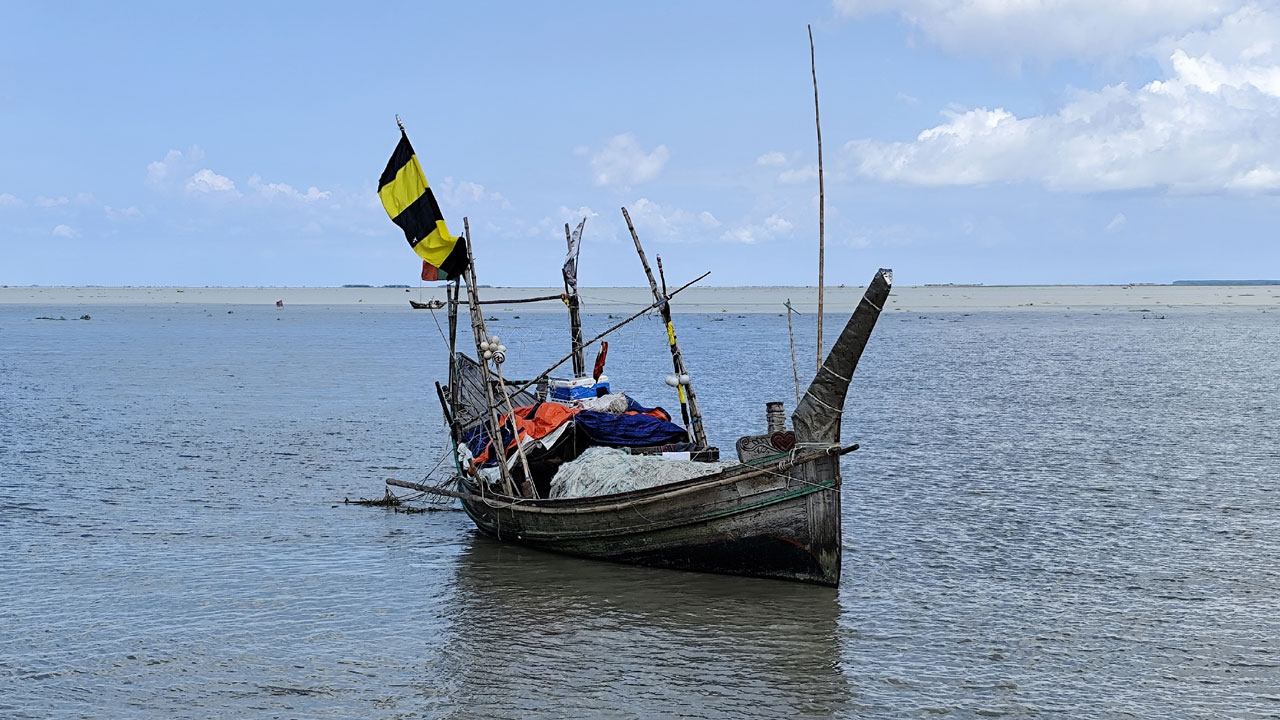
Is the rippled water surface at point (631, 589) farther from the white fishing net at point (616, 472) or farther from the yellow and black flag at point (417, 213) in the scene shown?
the yellow and black flag at point (417, 213)

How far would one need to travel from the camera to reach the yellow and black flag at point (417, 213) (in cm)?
1688

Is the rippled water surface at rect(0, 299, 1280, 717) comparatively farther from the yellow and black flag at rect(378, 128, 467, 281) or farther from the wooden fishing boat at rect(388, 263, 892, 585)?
the yellow and black flag at rect(378, 128, 467, 281)

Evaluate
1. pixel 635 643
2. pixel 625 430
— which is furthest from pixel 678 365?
pixel 635 643

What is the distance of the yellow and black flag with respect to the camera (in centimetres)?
1688

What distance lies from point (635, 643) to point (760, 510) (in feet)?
8.05

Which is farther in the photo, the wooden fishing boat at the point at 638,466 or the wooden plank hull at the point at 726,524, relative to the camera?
the wooden plank hull at the point at 726,524

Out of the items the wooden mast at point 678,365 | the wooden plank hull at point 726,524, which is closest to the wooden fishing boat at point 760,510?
the wooden plank hull at point 726,524

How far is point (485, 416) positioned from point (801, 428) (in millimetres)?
6297

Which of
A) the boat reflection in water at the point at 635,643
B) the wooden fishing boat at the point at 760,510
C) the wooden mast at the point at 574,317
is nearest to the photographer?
the boat reflection in water at the point at 635,643

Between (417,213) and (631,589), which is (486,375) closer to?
(417,213)

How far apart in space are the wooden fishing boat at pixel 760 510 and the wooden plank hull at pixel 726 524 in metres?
0.01

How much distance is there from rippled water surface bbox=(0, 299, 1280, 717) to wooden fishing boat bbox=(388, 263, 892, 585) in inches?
12.3

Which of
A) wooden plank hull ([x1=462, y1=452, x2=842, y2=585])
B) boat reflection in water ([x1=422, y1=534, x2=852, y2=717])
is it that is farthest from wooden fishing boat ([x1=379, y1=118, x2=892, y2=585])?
boat reflection in water ([x1=422, y1=534, x2=852, y2=717])

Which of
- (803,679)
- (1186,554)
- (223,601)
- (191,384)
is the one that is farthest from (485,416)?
(191,384)
